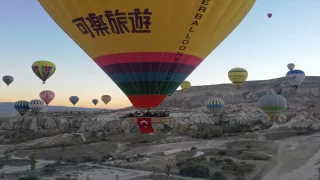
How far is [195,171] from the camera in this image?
90.1 feet

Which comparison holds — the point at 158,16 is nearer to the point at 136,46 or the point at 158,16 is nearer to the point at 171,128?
the point at 136,46

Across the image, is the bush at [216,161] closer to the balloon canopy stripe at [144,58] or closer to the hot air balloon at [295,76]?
the balloon canopy stripe at [144,58]

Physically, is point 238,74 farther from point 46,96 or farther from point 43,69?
point 46,96

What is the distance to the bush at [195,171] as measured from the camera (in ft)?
89.0

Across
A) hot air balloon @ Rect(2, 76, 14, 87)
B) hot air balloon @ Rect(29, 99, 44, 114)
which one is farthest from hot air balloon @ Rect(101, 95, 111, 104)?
hot air balloon @ Rect(2, 76, 14, 87)

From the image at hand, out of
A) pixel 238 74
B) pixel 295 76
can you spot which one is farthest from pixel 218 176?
pixel 295 76

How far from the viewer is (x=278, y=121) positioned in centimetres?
7275

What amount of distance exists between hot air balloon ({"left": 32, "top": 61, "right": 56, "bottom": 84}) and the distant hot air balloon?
46505mm

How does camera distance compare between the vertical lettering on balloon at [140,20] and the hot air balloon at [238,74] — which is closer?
the vertical lettering on balloon at [140,20]

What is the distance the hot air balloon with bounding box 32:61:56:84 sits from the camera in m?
65.2

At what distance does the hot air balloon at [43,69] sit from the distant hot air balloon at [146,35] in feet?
153

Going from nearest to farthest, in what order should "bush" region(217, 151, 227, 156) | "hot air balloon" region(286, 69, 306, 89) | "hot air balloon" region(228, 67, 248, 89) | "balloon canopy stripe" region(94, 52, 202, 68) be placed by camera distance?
"balloon canopy stripe" region(94, 52, 202, 68)
"bush" region(217, 151, 227, 156)
"hot air balloon" region(286, 69, 306, 89)
"hot air balloon" region(228, 67, 248, 89)

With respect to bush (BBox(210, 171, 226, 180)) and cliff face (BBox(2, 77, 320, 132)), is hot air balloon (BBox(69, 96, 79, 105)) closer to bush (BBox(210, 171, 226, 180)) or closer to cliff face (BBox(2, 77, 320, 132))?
cliff face (BBox(2, 77, 320, 132))

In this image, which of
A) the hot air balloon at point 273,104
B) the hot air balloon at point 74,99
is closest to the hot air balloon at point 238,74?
the hot air balloon at point 273,104
